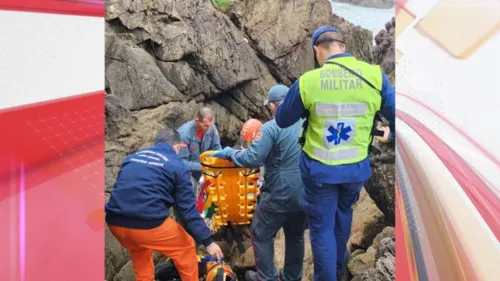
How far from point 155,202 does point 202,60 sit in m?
4.75

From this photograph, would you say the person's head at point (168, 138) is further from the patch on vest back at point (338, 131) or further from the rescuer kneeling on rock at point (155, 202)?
the patch on vest back at point (338, 131)

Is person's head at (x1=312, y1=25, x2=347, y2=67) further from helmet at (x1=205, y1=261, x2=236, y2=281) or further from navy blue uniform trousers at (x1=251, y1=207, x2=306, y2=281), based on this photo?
Result: helmet at (x1=205, y1=261, x2=236, y2=281)

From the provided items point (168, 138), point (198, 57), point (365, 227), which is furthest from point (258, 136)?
point (198, 57)

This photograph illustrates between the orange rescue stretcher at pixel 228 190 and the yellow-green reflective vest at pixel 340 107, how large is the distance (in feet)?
4.51

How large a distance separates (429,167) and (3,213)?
143 cm

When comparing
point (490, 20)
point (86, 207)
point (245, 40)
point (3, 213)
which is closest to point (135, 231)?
point (86, 207)

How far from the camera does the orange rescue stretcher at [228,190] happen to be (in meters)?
4.09

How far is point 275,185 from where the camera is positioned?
3471 mm

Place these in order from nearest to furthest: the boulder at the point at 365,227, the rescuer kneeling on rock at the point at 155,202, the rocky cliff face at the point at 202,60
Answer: the rescuer kneeling on rock at the point at 155,202
the boulder at the point at 365,227
the rocky cliff face at the point at 202,60

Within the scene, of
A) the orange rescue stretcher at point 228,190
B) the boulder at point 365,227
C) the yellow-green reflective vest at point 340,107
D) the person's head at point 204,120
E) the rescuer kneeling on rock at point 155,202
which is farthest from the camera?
the person's head at point 204,120

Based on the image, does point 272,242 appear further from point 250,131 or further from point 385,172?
point 385,172

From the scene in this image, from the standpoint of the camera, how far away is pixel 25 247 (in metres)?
1.56

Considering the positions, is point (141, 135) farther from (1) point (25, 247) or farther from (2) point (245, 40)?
(1) point (25, 247)

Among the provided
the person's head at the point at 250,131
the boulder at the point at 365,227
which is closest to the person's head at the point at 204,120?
the person's head at the point at 250,131
